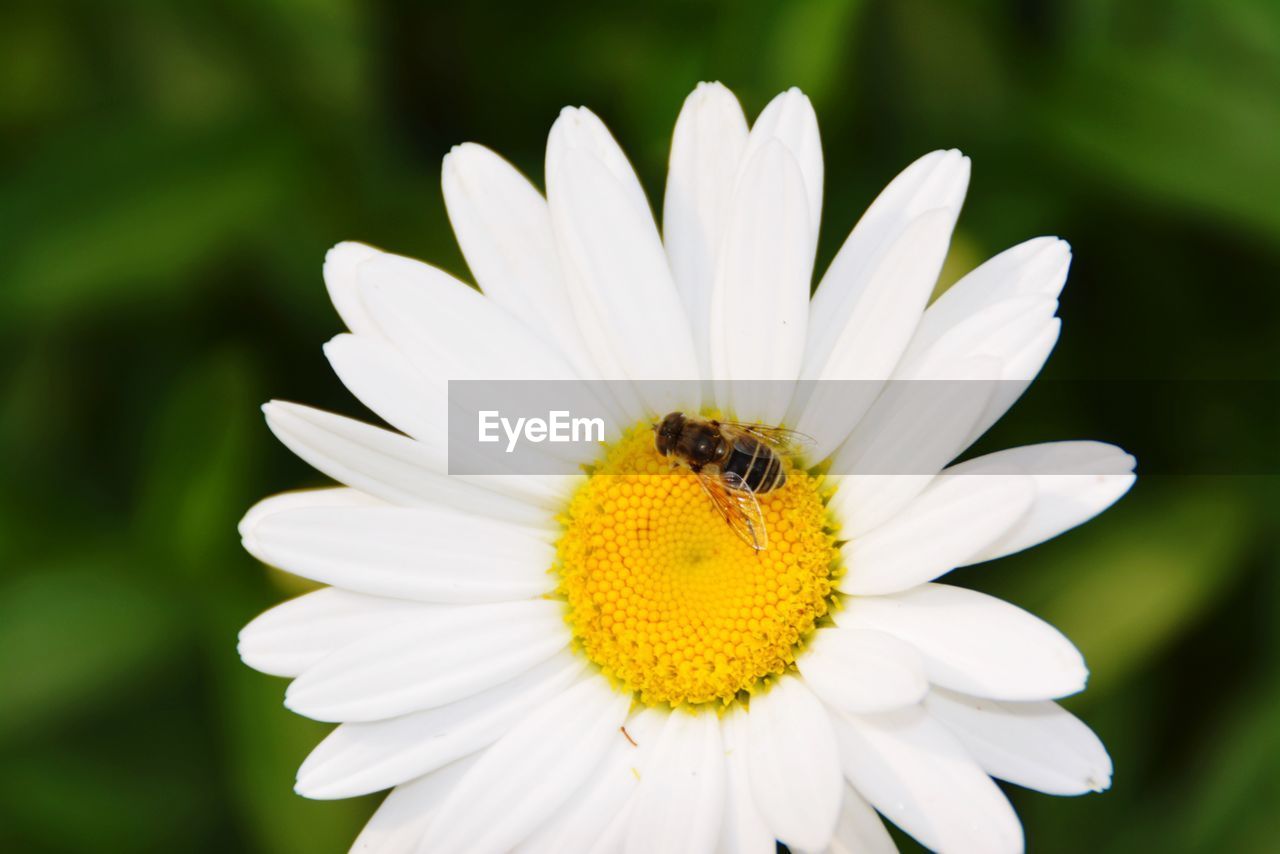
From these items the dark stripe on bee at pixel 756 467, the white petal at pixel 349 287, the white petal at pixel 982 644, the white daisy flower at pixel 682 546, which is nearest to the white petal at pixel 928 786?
the white daisy flower at pixel 682 546

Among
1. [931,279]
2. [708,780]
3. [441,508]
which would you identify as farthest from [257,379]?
[931,279]

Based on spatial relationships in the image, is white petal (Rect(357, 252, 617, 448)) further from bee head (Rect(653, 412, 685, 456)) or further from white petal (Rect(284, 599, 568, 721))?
white petal (Rect(284, 599, 568, 721))

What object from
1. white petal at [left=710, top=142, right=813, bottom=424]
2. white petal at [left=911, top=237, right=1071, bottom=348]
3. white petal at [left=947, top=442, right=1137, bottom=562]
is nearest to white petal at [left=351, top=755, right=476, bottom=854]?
white petal at [left=710, top=142, right=813, bottom=424]

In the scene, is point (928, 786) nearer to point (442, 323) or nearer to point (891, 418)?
point (891, 418)

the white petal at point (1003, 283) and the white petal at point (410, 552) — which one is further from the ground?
the white petal at point (1003, 283)

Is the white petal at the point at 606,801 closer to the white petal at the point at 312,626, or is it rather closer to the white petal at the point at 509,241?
the white petal at the point at 312,626

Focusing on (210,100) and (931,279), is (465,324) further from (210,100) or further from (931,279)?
(210,100)

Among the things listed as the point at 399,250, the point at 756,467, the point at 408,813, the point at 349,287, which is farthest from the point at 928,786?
the point at 399,250
